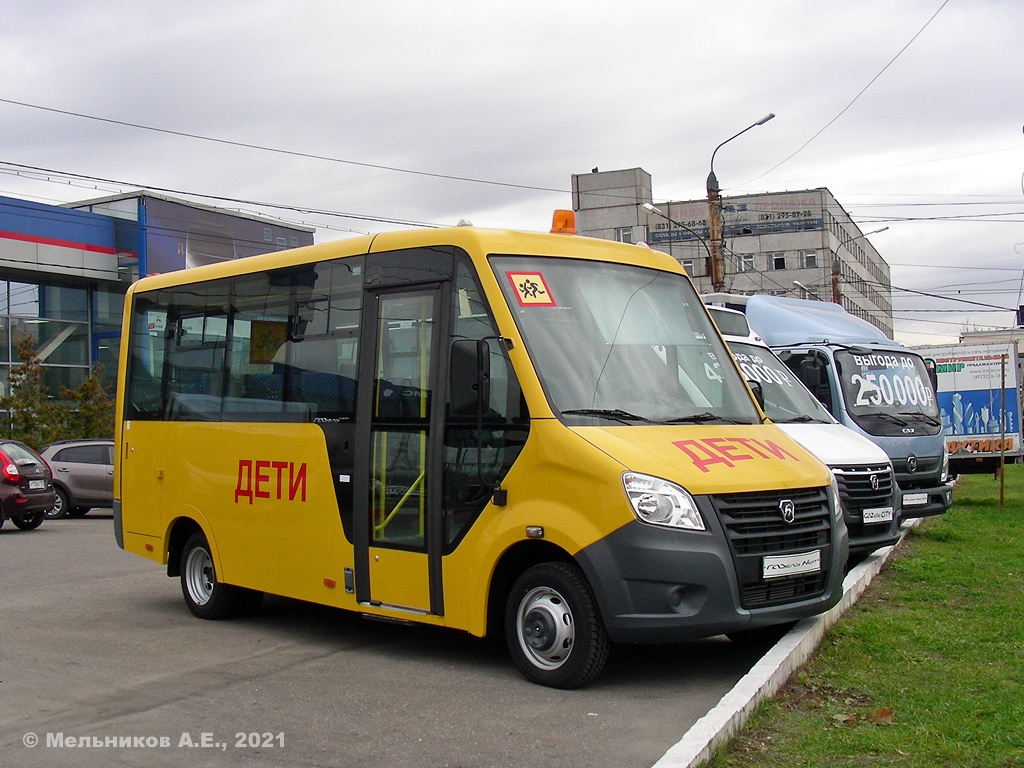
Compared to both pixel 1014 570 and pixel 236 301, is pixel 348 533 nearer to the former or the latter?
pixel 236 301

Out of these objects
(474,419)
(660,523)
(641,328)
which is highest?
(641,328)

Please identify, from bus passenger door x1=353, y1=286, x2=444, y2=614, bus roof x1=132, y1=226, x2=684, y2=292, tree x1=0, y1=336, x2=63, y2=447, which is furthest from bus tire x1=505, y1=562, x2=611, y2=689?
tree x1=0, y1=336, x2=63, y2=447

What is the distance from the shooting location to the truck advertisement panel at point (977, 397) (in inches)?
890

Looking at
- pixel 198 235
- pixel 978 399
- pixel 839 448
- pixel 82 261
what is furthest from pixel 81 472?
pixel 978 399

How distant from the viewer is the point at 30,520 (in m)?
19.8

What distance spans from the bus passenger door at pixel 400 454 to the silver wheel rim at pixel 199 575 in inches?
100

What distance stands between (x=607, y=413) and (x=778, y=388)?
19.4 ft

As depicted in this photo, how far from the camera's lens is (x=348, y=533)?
8.16 metres

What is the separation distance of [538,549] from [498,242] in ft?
6.67

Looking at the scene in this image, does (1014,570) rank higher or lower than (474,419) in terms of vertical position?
lower

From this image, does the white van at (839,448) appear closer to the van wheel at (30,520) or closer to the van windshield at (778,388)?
the van windshield at (778,388)

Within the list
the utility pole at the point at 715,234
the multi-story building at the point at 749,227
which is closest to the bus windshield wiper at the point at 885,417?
the utility pole at the point at 715,234

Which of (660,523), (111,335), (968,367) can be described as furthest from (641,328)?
(111,335)

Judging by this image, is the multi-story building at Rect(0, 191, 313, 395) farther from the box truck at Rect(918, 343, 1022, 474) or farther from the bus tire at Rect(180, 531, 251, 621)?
the bus tire at Rect(180, 531, 251, 621)
